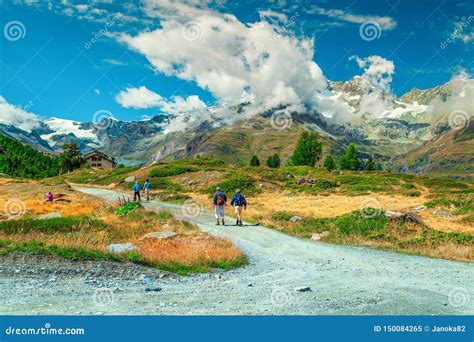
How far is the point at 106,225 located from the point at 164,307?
14.2 meters

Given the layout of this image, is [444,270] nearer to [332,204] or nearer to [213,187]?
[332,204]

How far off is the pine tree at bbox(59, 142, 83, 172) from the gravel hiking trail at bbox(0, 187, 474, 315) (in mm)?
134265

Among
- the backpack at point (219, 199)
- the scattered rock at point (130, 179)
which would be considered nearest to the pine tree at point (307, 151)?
the scattered rock at point (130, 179)

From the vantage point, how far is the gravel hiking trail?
986 cm

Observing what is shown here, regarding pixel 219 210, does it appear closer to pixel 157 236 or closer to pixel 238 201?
pixel 238 201

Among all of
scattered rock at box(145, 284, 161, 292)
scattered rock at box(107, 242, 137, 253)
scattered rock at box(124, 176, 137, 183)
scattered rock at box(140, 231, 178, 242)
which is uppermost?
scattered rock at box(124, 176, 137, 183)

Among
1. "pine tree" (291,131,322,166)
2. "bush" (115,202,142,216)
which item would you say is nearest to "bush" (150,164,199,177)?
"bush" (115,202,142,216)

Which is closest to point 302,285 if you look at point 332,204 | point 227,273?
point 227,273

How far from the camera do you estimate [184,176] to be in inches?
2712

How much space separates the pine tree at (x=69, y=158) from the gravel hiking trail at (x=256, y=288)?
13426cm

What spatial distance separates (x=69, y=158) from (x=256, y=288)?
13900cm

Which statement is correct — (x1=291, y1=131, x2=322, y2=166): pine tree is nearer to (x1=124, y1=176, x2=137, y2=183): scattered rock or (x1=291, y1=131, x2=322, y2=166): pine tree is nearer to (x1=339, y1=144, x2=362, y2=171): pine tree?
(x1=339, y1=144, x2=362, y2=171): pine tree

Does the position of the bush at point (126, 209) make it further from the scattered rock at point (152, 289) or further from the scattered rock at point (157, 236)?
the scattered rock at point (152, 289)

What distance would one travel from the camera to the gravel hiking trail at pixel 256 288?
9859mm
